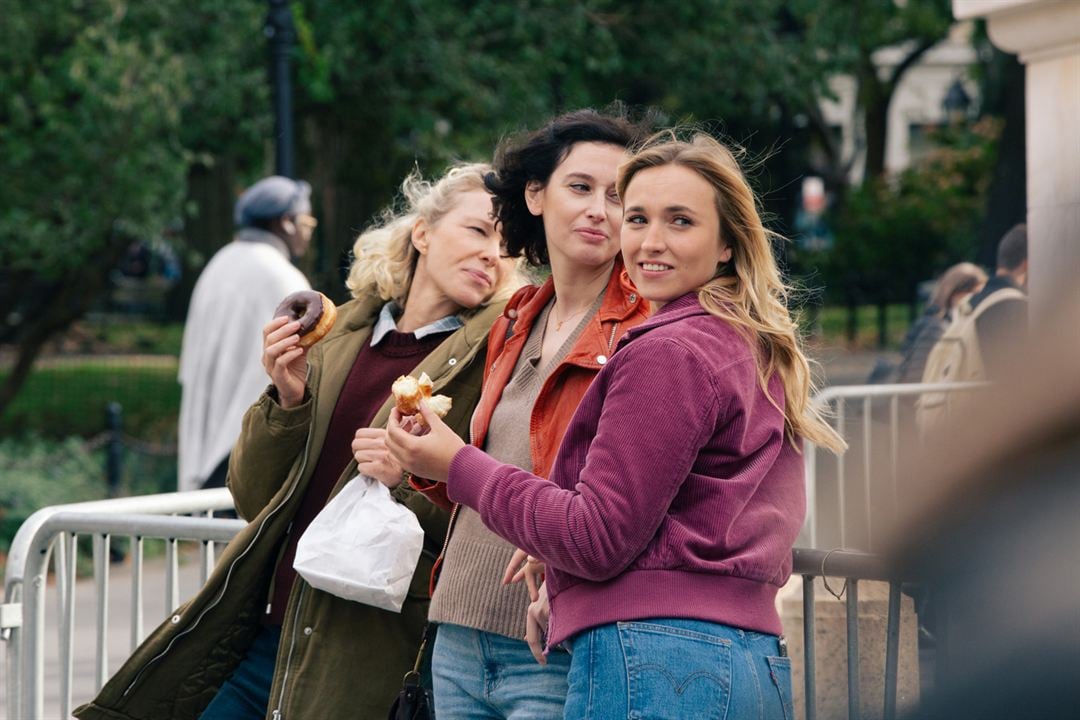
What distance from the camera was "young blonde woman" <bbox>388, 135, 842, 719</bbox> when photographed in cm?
233

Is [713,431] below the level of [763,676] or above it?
above

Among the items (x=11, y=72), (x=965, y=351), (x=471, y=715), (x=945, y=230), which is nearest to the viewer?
(x=471, y=715)

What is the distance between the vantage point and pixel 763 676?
2422mm

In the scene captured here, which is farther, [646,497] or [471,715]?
[471,715]

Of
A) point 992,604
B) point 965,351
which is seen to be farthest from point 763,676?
point 965,351

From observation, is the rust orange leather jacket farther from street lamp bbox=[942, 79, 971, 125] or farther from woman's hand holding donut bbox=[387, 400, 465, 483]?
street lamp bbox=[942, 79, 971, 125]

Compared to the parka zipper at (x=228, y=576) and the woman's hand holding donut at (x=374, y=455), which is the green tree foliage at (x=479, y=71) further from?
the woman's hand holding donut at (x=374, y=455)

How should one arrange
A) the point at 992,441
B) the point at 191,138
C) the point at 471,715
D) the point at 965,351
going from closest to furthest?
the point at 992,441, the point at 471,715, the point at 965,351, the point at 191,138

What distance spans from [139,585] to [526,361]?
1.65 metres

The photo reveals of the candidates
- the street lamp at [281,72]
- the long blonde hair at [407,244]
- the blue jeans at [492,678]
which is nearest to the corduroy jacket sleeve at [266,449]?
the long blonde hair at [407,244]

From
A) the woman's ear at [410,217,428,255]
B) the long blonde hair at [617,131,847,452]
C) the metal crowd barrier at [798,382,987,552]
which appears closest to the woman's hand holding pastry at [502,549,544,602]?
the long blonde hair at [617,131,847,452]

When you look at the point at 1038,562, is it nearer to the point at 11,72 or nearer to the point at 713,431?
the point at 713,431

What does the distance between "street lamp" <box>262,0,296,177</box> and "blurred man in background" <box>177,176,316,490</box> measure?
119 inches

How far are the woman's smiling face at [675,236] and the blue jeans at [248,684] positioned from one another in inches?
60.4
